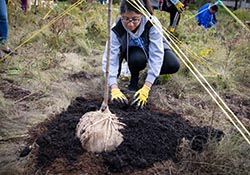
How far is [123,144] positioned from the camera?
162 centimetres

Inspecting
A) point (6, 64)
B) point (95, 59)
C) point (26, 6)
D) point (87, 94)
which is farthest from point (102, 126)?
point (26, 6)

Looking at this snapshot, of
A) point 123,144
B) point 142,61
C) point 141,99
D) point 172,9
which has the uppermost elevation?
point 172,9

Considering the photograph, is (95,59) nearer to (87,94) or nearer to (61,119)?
(87,94)

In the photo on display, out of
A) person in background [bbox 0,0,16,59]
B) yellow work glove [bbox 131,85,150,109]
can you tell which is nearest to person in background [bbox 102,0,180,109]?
yellow work glove [bbox 131,85,150,109]

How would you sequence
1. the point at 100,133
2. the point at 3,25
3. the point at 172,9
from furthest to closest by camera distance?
the point at 172,9 < the point at 3,25 < the point at 100,133

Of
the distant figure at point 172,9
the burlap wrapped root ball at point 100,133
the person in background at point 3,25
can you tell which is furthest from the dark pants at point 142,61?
the distant figure at point 172,9

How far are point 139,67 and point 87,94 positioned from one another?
459 millimetres

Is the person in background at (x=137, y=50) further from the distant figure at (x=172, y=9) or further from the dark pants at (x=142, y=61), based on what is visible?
the distant figure at (x=172, y=9)

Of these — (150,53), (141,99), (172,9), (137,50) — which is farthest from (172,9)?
(141,99)

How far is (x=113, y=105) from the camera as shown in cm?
211

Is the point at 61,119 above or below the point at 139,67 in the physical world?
below

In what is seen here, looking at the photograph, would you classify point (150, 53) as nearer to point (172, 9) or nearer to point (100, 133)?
point (100, 133)

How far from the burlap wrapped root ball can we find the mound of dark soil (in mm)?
35

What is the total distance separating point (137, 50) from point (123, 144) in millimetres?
986
